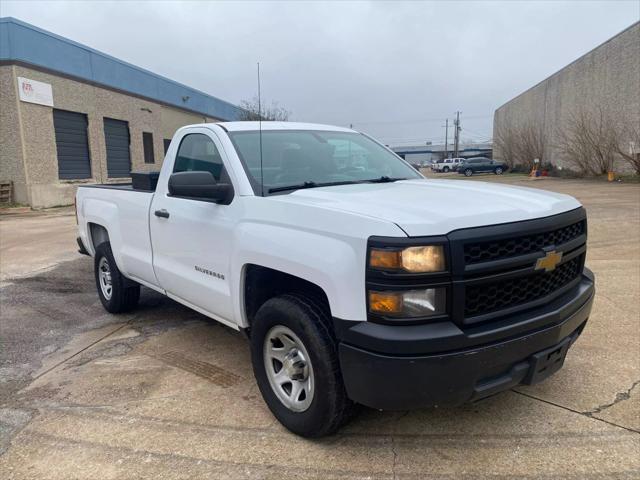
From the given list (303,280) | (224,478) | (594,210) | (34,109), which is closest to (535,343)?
(303,280)

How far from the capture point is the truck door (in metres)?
3.45

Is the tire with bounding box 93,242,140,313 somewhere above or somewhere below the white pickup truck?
below

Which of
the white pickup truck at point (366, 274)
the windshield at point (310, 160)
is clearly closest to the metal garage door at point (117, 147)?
the windshield at point (310, 160)

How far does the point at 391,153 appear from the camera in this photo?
4656 mm

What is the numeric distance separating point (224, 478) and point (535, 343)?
1771 mm

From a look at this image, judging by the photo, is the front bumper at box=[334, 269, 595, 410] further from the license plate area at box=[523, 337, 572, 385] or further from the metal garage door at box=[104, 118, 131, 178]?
the metal garage door at box=[104, 118, 131, 178]

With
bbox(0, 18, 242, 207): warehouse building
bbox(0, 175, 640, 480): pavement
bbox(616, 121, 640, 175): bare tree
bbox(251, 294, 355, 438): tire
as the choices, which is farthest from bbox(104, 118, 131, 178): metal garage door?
bbox(616, 121, 640, 175): bare tree

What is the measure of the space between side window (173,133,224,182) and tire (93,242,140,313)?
1.63 metres

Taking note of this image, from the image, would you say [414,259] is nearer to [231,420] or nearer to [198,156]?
[231,420]

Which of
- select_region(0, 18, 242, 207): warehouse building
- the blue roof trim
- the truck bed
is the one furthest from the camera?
select_region(0, 18, 242, 207): warehouse building

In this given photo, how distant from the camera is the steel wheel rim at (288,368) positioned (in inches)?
112

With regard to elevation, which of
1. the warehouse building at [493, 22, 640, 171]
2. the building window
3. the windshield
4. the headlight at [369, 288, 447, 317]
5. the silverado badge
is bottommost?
the headlight at [369, 288, 447, 317]

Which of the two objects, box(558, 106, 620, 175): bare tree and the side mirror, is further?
box(558, 106, 620, 175): bare tree

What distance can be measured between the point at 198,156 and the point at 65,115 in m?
20.1
